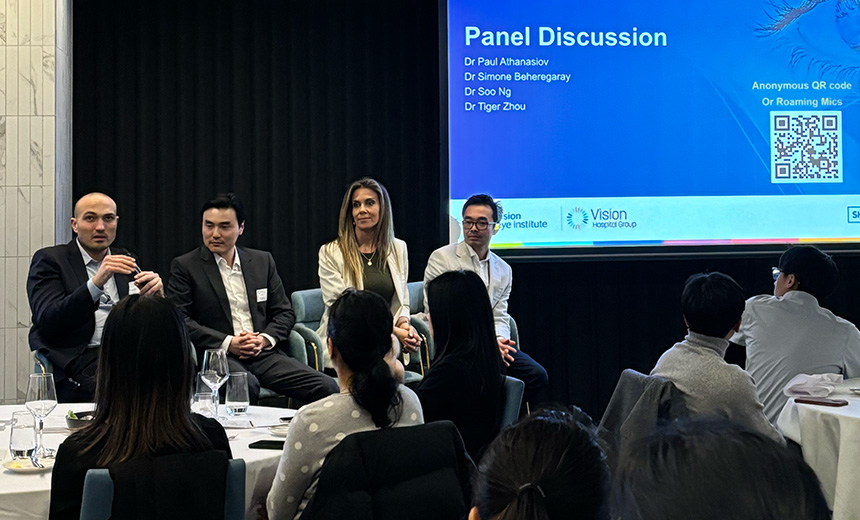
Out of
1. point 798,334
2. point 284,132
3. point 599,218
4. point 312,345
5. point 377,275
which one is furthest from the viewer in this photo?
point 284,132

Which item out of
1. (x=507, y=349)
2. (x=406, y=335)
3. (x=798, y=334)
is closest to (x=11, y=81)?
(x=406, y=335)

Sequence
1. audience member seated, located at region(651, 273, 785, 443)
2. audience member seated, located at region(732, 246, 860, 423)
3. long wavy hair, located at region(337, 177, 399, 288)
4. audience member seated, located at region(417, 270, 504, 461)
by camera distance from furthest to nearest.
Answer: long wavy hair, located at region(337, 177, 399, 288) < audience member seated, located at region(732, 246, 860, 423) < audience member seated, located at region(417, 270, 504, 461) < audience member seated, located at region(651, 273, 785, 443)

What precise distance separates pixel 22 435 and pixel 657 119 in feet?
12.8

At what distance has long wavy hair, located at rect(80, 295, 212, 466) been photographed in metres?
1.86

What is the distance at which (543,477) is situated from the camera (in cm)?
106

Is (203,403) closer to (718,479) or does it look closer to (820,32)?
(718,479)

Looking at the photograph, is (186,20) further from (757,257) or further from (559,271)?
(757,257)

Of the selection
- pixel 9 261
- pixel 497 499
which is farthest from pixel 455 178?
pixel 497 499

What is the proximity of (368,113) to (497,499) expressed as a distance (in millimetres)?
4399

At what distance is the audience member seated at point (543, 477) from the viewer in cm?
103

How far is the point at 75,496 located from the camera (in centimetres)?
183

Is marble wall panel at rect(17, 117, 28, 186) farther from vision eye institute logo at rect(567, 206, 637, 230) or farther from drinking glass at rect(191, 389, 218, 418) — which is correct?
vision eye institute logo at rect(567, 206, 637, 230)

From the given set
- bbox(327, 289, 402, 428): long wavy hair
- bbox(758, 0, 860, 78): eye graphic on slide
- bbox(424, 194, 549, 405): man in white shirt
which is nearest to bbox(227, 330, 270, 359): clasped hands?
bbox(424, 194, 549, 405): man in white shirt

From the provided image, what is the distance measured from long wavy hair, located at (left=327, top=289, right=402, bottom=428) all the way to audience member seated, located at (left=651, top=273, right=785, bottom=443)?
3.18ft
